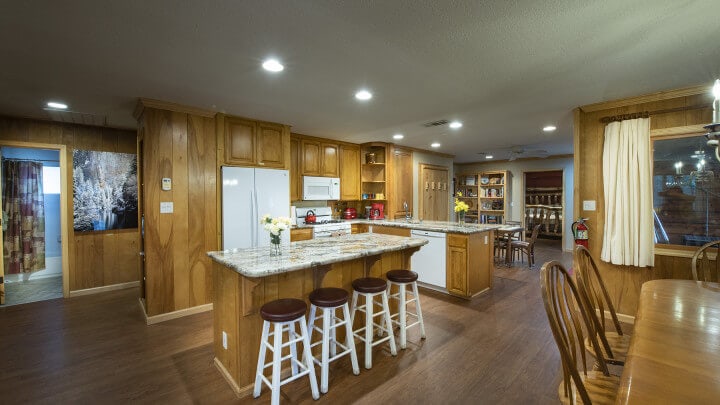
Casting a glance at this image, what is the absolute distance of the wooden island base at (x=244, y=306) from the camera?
6.73 feet

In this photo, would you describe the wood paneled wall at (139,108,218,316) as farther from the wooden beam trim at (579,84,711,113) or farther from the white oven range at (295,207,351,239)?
the wooden beam trim at (579,84,711,113)

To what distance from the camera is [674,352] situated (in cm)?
110

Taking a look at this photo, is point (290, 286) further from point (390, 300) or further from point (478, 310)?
point (478, 310)

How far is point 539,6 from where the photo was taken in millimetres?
1634

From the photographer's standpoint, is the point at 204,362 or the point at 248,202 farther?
the point at 248,202

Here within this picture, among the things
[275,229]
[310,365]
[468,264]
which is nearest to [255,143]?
[275,229]

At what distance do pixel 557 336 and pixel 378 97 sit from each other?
2.65 metres

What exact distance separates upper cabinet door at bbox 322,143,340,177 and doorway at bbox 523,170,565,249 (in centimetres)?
589

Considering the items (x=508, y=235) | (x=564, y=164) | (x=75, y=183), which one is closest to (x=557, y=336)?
(x=508, y=235)

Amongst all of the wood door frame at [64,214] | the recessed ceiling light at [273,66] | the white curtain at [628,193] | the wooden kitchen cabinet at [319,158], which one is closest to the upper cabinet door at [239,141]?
the wooden kitchen cabinet at [319,158]

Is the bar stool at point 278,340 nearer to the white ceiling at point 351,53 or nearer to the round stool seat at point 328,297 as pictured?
the round stool seat at point 328,297

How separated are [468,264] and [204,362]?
9.86ft

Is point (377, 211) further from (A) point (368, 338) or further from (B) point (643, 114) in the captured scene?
(B) point (643, 114)

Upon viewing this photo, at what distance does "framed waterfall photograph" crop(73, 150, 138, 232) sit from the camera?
4148mm
